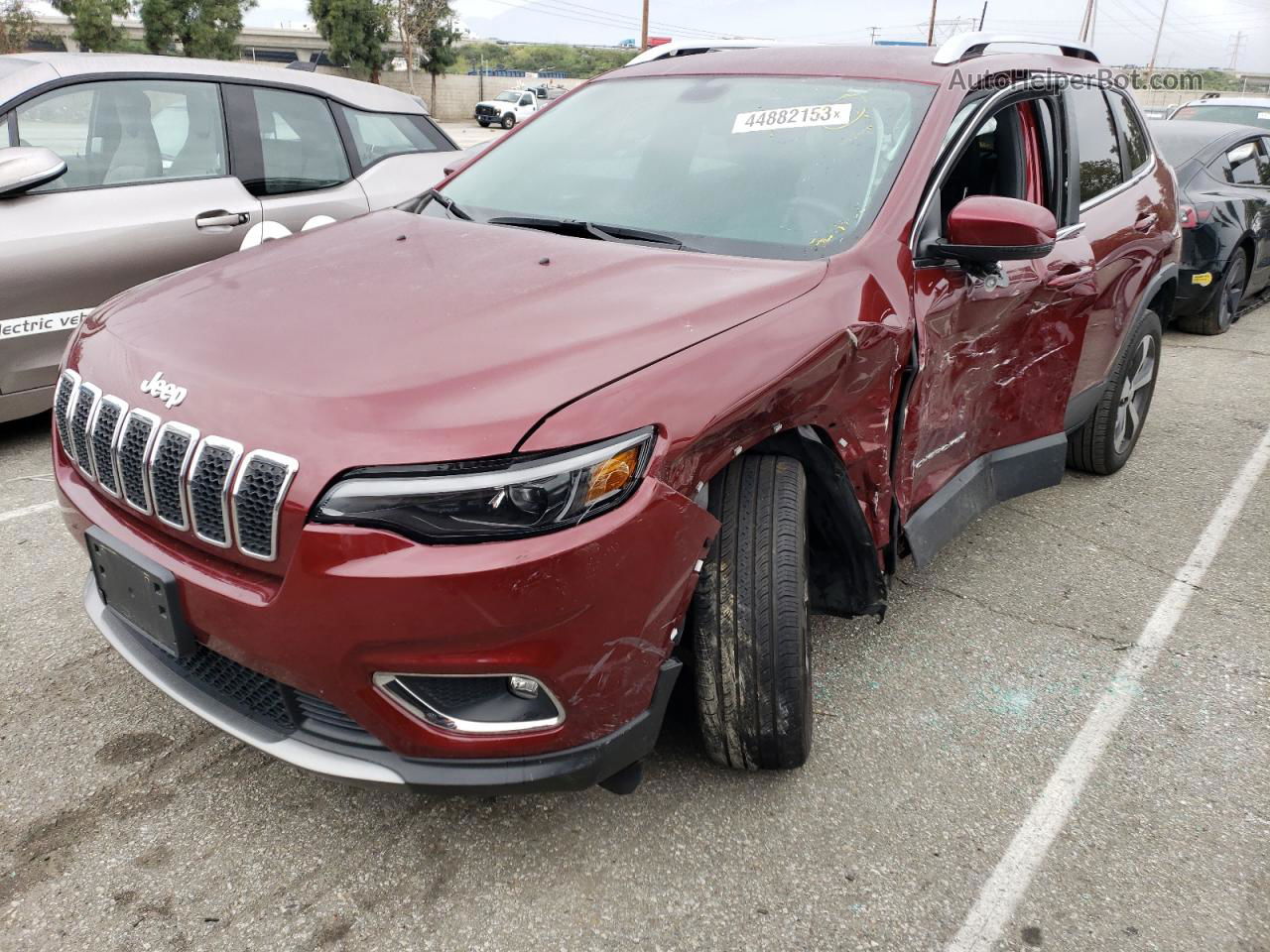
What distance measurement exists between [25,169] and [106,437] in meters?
2.56

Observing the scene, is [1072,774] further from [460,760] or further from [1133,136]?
[1133,136]

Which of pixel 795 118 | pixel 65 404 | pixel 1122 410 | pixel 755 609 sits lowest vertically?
pixel 1122 410

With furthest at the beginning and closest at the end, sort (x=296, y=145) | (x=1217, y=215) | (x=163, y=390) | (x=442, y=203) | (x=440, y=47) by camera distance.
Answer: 1. (x=440, y=47)
2. (x=1217, y=215)
3. (x=296, y=145)
4. (x=442, y=203)
5. (x=163, y=390)

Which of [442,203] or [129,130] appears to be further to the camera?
[129,130]

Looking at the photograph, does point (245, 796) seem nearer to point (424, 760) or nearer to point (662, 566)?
point (424, 760)

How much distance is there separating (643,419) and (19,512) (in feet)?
10.0

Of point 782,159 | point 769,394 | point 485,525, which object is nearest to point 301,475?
point 485,525

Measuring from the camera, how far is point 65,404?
2.30 meters

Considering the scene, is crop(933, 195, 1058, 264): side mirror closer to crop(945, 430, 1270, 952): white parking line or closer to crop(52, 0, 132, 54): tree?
crop(945, 430, 1270, 952): white parking line

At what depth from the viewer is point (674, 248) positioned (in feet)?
8.29

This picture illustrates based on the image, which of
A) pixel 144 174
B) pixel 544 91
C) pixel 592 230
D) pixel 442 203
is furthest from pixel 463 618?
pixel 544 91

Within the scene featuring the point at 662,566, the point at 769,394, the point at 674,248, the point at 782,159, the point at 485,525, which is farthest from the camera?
the point at 782,159

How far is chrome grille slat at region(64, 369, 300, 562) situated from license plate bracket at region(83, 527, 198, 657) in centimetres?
10

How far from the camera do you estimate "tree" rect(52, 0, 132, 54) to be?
37.6 metres
